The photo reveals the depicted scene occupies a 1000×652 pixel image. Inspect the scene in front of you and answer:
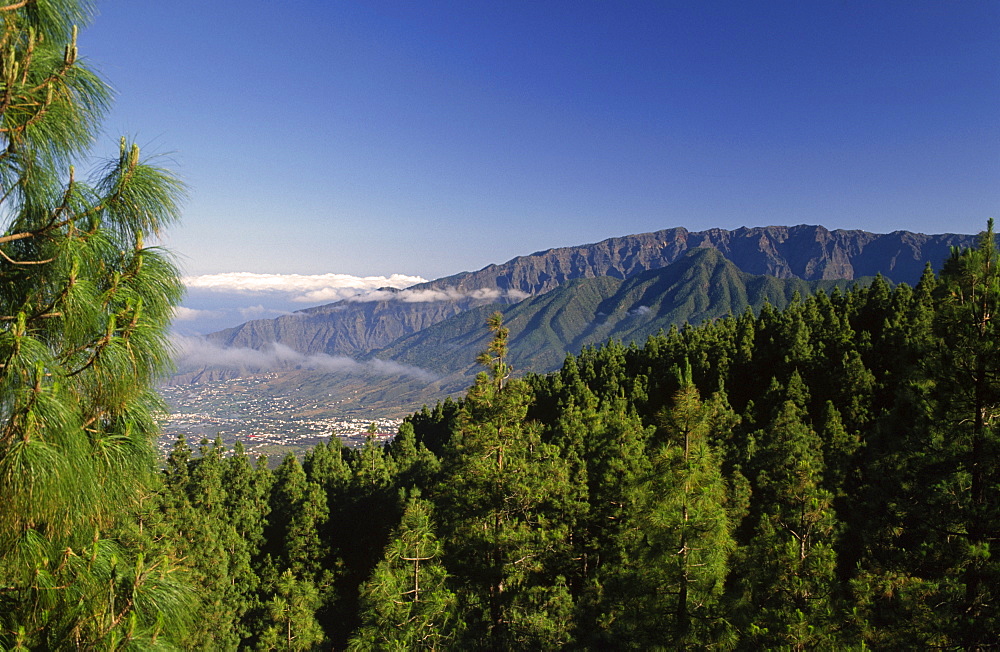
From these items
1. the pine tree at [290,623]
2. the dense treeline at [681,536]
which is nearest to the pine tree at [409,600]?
the dense treeline at [681,536]

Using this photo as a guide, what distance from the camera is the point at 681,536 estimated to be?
1318cm

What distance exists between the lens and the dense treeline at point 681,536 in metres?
8.92

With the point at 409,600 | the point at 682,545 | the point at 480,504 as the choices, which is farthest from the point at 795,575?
the point at 409,600

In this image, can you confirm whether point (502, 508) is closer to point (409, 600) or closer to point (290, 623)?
point (409, 600)

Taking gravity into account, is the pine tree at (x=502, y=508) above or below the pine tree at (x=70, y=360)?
below

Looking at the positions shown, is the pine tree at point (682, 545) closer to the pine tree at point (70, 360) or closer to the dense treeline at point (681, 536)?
the dense treeline at point (681, 536)

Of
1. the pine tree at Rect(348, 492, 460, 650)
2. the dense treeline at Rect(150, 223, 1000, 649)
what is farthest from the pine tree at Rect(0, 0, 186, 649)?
the pine tree at Rect(348, 492, 460, 650)

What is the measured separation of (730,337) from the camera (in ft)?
220

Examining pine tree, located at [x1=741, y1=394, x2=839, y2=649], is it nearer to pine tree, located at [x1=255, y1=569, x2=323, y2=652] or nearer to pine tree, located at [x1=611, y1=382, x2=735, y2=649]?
pine tree, located at [x1=611, y1=382, x2=735, y2=649]

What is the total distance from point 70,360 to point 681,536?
13345mm

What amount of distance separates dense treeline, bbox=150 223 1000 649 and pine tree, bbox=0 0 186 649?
839mm

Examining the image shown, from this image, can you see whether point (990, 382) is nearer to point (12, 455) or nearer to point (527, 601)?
point (12, 455)

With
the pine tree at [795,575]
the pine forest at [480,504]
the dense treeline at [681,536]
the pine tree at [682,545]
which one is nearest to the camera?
the pine forest at [480,504]

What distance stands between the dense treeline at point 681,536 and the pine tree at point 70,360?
2.75 ft
